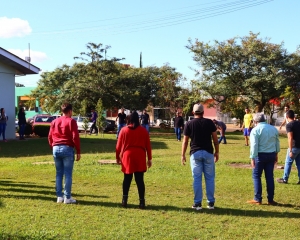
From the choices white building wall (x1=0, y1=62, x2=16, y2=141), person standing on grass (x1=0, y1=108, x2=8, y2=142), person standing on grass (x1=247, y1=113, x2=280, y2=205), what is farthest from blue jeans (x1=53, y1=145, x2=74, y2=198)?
white building wall (x1=0, y1=62, x2=16, y2=141)

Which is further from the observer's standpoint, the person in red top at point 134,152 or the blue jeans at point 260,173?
the blue jeans at point 260,173

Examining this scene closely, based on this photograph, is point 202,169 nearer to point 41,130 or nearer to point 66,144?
point 66,144

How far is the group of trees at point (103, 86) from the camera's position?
122 ft

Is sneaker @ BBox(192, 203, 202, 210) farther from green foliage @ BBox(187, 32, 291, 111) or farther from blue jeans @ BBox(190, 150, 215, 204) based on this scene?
green foliage @ BBox(187, 32, 291, 111)

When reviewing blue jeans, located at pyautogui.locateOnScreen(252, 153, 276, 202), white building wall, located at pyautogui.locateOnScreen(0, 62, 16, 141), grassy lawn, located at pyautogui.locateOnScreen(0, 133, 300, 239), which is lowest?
grassy lawn, located at pyautogui.locateOnScreen(0, 133, 300, 239)

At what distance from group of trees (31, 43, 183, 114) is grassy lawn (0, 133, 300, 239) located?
25.4m

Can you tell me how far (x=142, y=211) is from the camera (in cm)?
737

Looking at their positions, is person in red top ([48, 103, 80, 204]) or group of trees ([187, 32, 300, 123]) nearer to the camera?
person in red top ([48, 103, 80, 204])

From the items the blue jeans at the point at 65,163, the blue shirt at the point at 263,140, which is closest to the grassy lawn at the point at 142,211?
the blue jeans at the point at 65,163

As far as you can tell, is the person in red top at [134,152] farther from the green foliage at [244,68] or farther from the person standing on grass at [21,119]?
the green foliage at [244,68]

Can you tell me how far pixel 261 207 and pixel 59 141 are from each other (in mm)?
3691


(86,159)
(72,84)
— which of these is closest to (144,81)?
(72,84)

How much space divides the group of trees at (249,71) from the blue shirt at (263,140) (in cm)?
2547

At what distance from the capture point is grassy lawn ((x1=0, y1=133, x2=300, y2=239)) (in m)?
6.10
